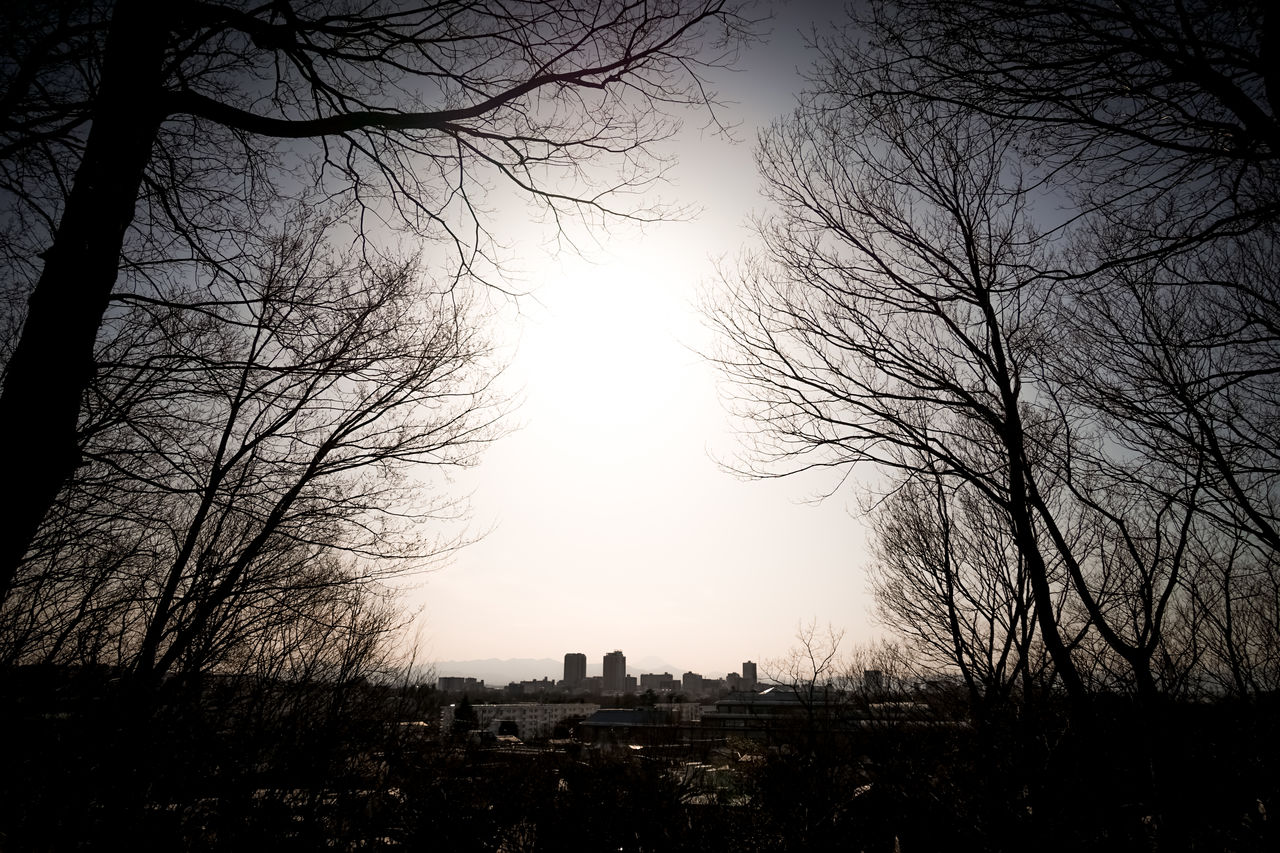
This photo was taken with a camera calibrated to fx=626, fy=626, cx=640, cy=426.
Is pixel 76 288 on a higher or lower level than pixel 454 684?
higher

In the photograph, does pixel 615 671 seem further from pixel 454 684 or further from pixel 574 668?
pixel 454 684

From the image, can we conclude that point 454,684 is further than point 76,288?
Yes

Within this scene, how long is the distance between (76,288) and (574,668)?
201035 mm

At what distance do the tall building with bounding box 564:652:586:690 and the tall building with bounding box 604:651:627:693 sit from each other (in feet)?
25.7

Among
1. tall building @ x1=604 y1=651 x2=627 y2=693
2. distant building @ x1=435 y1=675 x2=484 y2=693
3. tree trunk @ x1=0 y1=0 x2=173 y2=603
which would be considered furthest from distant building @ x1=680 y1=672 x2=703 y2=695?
tree trunk @ x1=0 y1=0 x2=173 y2=603

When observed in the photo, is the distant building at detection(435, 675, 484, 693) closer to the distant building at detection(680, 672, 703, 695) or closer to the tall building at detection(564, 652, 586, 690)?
the tall building at detection(564, 652, 586, 690)

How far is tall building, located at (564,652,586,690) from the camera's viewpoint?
18625 centimetres

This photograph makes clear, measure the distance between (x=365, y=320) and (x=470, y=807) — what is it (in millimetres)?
6211

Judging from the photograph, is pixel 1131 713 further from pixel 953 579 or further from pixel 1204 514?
pixel 953 579

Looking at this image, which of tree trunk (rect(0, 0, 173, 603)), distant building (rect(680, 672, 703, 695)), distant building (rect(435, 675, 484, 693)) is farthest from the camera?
distant building (rect(680, 672, 703, 695))

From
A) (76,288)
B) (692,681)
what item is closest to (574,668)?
(692,681)

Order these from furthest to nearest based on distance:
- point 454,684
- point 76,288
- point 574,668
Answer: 1. point 574,668
2. point 454,684
3. point 76,288

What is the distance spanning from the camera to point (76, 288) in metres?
2.31

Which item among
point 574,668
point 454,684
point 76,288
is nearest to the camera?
point 76,288
